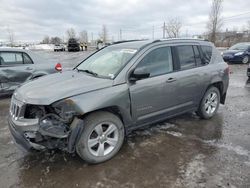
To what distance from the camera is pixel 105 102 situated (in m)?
3.10

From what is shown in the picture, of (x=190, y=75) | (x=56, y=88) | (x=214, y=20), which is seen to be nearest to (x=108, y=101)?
(x=56, y=88)

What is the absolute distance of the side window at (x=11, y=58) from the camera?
6228mm

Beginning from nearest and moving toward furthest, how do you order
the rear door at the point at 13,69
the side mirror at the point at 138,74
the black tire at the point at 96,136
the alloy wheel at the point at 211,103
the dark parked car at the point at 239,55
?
the black tire at the point at 96,136 → the side mirror at the point at 138,74 → the alloy wheel at the point at 211,103 → the rear door at the point at 13,69 → the dark parked car at the point at 239,55

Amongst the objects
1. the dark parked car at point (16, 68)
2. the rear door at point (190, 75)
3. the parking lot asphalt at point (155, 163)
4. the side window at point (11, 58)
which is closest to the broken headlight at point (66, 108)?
the parking lot asphalt at point (155, 163)

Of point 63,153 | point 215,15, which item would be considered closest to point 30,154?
point 63,153

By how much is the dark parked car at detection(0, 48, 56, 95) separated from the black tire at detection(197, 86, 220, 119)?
468 cm

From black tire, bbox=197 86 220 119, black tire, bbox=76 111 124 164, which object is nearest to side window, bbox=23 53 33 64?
black tire, bbox=76 111 124 164

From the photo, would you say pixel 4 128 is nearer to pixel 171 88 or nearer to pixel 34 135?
pixel 34 135

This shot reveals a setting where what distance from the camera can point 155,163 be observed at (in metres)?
3.24

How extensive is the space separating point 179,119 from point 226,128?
3.23 feet

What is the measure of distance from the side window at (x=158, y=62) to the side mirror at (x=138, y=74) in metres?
0.18

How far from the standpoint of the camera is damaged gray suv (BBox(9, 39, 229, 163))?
9.53ft

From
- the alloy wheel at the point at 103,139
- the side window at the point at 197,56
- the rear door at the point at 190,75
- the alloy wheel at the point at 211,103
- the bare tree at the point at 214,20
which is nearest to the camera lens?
the alloy wheel at the point at 103,139

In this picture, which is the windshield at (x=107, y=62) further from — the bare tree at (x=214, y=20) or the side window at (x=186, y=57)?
the bare tree at (x=214, y=20)
